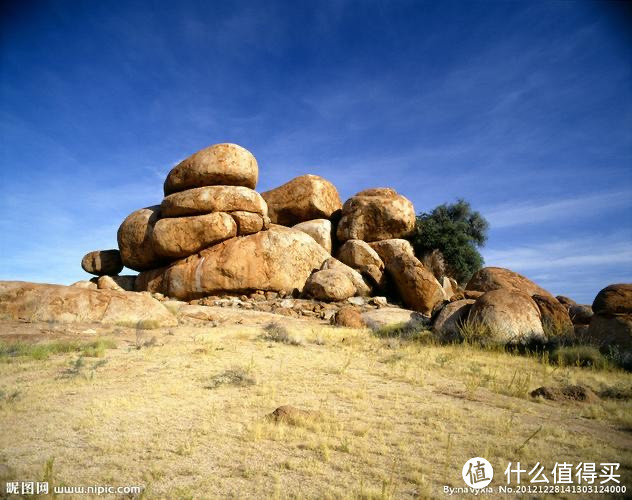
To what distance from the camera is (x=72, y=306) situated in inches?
501

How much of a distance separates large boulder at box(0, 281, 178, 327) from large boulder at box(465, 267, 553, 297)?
39.9ft

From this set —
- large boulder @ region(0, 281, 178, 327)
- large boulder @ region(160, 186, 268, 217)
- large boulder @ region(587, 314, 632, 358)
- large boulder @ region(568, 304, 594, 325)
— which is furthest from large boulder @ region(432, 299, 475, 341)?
large boulder @ region(160, 186, 268, 217)

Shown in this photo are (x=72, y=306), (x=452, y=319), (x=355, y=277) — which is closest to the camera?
(x=452, y=319)

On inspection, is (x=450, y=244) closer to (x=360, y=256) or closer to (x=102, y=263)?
(x=360, y=256)

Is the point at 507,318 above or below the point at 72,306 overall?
below

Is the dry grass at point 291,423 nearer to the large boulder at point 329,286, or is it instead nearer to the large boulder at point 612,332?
the large boulder at point 612,332

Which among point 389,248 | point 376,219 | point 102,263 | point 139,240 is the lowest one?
point 102,263

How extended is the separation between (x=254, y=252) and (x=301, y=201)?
21.2 ft

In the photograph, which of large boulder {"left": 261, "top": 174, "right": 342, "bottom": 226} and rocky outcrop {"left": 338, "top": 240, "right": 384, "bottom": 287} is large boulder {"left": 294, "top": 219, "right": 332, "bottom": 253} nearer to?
large boulder {"left": 261, "top": 174, "right": 342, "bottom": 226}

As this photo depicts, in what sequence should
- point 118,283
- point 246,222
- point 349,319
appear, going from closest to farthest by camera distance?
point 349,319 → point 246,222 → point 118,283

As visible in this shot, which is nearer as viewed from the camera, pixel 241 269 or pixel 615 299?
pixel 615 299

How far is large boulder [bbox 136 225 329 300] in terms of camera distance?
62.9ft

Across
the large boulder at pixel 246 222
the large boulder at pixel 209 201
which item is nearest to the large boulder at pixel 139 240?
the large boulder at pixel 209 201

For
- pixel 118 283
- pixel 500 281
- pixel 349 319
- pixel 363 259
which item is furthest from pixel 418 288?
pixel 118 283
